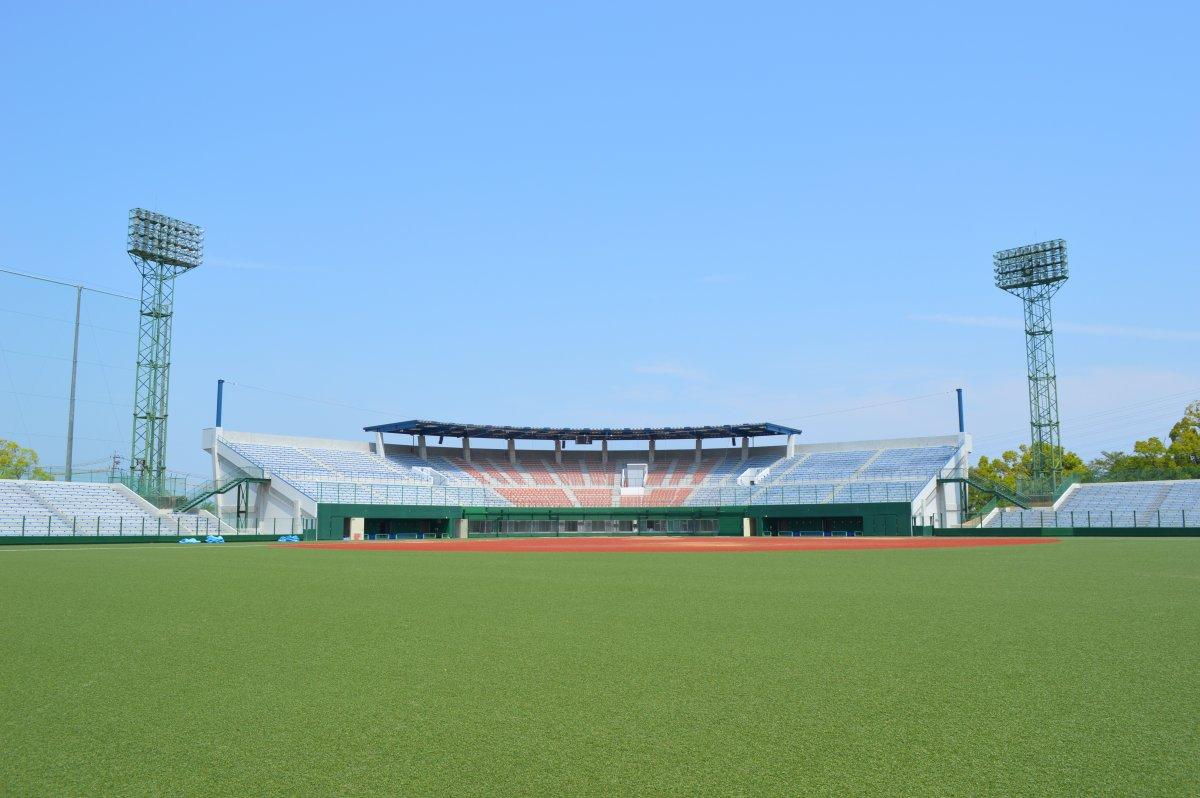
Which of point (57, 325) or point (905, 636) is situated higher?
point (57, 325)

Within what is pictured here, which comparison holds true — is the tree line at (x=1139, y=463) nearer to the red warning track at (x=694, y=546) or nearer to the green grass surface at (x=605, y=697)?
the red warning track at (x=694, y=546)

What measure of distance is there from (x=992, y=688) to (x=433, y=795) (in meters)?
4.07

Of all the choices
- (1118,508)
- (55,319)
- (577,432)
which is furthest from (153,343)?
(1118,508)

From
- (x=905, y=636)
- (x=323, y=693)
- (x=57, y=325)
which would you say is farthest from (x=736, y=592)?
(x=57, y=325)

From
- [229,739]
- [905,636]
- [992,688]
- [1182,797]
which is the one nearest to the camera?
[1182,797]

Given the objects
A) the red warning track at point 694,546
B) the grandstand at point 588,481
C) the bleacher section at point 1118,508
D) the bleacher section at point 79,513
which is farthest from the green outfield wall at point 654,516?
the red warning track at point 694,546

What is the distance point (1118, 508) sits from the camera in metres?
52.2

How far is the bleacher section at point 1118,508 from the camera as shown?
48.8m

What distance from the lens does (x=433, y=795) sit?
12.8 ft

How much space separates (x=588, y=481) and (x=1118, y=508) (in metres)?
41.2

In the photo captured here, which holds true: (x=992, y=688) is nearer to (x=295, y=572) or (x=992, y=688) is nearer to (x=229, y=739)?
(x=229, y=739)

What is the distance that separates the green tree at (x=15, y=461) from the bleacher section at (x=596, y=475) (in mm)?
12079

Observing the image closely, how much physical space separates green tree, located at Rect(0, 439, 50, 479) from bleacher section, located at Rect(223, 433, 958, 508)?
12079 millimetres

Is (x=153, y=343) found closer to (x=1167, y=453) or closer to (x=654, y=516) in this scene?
(x=654, y=516)
